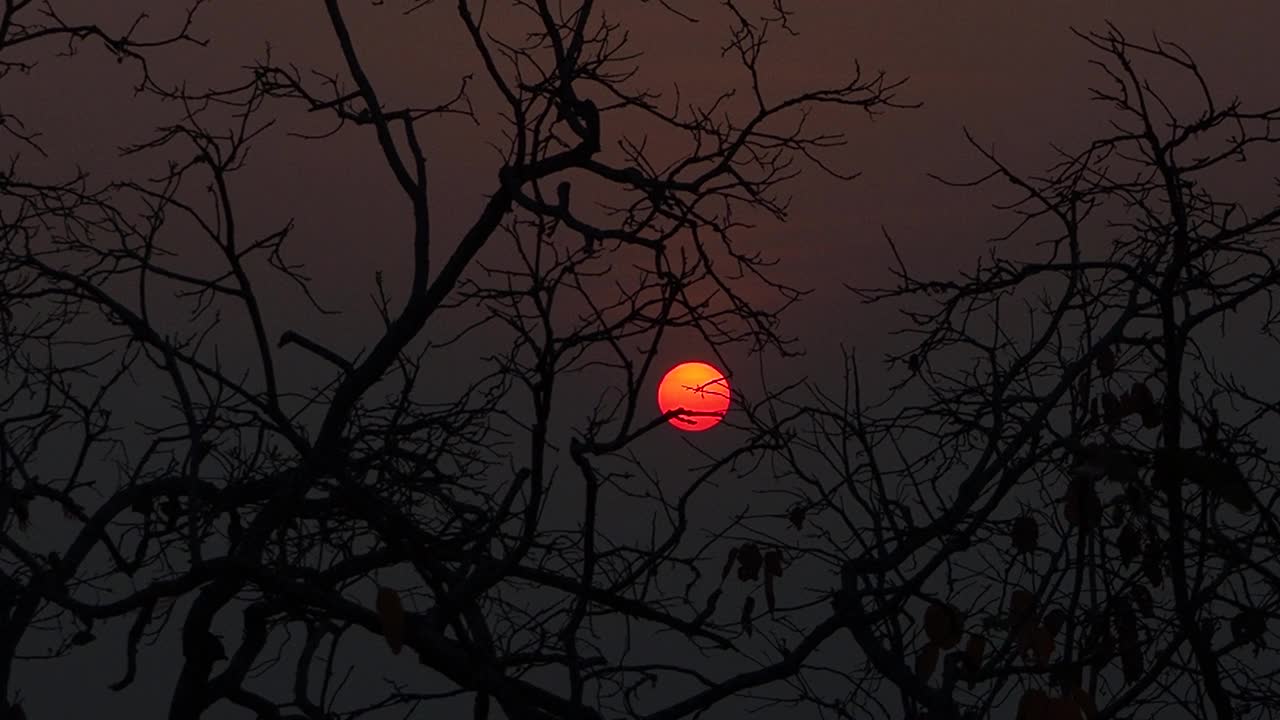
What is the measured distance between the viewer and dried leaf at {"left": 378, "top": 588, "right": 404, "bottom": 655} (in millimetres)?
4902

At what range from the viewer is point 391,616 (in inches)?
194

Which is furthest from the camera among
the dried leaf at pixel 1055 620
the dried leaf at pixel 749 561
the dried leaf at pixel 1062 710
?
the dried leaf at pixel 749 561

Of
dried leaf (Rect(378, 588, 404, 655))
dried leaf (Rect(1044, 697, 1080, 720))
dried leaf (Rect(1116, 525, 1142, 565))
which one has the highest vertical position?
dried leaf (Rect(1116, 525, 1142, 565))

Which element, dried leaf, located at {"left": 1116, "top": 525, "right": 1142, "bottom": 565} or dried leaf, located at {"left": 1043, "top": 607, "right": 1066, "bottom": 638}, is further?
dried leaf, located at {"left": 1043, "top": 607, "right": 1066, "bottom": 638}

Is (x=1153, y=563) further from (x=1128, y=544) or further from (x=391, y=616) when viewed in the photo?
(x=391, y=616)

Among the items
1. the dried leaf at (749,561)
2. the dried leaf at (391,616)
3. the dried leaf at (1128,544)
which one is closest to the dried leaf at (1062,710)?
the dried leaf at (1128,544)

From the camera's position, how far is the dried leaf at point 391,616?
4902mm

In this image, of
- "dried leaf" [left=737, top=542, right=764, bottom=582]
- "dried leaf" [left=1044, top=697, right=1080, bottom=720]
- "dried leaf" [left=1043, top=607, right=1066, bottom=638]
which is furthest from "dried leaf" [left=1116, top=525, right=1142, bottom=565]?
"dried leaf" [left=737, top=542, right=764, bottom=582]

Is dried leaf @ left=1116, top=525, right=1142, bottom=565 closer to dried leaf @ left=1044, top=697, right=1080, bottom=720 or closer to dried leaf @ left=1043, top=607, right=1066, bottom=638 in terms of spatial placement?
dried leaf @ left=1043, top=607, right=1066, bottom=638

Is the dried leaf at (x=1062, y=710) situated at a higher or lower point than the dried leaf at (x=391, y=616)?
lower

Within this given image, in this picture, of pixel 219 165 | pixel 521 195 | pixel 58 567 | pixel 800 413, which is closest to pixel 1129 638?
pixel 800 413

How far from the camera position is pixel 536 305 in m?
5.36

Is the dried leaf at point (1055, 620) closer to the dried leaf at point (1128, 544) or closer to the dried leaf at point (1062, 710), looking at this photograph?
the dried leaf at point (1128, 544)

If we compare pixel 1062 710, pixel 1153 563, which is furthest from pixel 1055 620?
pixel 1062 710
